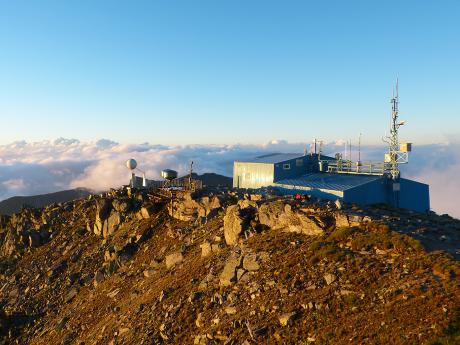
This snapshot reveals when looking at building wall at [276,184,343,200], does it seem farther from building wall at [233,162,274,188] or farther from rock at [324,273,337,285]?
rock at [324,273,337,285]

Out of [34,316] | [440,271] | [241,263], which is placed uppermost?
[440,271]

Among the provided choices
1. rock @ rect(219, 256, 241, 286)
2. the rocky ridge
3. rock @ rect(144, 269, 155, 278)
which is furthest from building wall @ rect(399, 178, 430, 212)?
rock @ rect(144, 269, 155, 278)

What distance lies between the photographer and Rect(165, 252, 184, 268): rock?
29094mm

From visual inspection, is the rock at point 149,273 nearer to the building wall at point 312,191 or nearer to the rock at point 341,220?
the rock at point 341,220

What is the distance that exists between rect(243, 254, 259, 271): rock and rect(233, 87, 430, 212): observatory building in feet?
52.0

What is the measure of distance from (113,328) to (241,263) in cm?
949

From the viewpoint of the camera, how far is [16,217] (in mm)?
52625

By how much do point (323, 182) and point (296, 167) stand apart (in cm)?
547

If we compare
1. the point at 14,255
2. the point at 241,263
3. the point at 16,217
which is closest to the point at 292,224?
the point at 241,263

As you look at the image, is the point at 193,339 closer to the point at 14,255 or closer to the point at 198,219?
the point at 198,219

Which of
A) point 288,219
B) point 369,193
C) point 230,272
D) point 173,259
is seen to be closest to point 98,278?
point 173,259

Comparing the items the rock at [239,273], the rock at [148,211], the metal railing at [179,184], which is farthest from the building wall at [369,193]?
the rock at [148,211]

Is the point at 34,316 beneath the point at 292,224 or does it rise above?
beneath

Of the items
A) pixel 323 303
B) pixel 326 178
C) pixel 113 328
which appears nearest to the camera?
pixel 323 303
